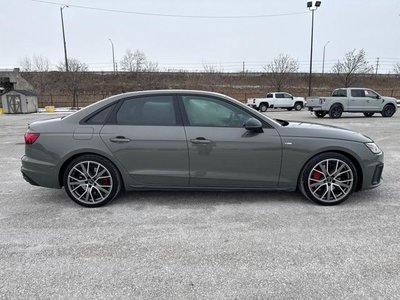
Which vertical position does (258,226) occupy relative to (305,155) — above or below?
below

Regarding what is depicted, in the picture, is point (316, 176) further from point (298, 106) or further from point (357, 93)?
point (298, 106)

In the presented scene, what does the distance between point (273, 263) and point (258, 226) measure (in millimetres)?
710

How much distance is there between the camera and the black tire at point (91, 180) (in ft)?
12.6

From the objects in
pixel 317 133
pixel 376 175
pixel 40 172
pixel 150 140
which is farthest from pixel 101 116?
pixel 376 175

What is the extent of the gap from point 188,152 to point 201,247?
1289 millimetres

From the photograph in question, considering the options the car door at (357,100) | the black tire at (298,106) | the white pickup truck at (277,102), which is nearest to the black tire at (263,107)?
the white pickup truck at (277,102)

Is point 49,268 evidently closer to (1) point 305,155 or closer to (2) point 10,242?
(2) point 10,242

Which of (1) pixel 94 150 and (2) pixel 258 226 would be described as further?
(1) pixel 94 150

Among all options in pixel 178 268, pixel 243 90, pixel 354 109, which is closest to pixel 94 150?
pixel 178 268

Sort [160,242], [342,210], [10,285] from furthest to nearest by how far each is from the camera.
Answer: [342,210]
[160,242]
[10,285]

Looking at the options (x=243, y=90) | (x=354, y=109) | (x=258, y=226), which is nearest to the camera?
(x=258, y=226)

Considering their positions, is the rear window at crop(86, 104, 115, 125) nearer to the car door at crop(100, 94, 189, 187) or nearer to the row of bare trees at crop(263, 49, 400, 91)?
the car door at crop(100, 94, 189, 187)

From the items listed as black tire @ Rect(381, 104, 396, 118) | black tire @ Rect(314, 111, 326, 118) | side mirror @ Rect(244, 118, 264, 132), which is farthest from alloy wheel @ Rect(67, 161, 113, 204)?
black tire @ Rect(381, 104, 396, 118)

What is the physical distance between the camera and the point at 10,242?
302cm
